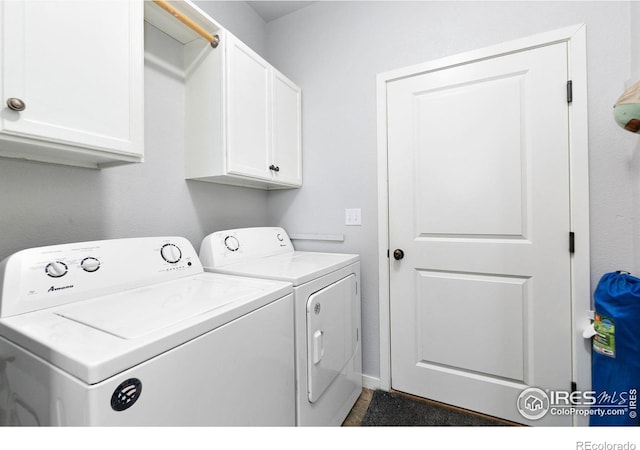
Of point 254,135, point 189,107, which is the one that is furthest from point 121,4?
point 254,135

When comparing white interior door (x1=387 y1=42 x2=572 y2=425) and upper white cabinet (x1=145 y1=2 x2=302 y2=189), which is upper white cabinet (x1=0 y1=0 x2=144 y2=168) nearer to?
upper white cabinet (x1=145 y1=2 x2=302 y2=189)

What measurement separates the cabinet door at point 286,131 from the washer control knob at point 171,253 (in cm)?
80

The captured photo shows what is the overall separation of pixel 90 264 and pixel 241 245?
778mm

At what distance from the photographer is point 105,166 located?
1253 mm

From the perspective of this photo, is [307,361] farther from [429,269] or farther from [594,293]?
[594,293]

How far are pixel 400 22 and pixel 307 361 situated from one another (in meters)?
2.15

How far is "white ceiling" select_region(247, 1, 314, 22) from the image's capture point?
2115mm

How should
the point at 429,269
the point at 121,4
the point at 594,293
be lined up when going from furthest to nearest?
the point at 429,269
the point at 594,293
the point at 121,4

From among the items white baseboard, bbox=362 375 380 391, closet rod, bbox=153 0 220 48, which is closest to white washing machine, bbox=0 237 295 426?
white baseboard, bbox=362 375 380 391

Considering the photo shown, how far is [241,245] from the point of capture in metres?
1.70

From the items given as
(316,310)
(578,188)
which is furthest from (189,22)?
(578,188)

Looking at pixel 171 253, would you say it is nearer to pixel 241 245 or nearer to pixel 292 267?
pixel 241 245

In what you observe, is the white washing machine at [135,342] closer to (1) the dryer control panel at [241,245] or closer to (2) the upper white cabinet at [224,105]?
(1) the dryer control panel at [241,245]

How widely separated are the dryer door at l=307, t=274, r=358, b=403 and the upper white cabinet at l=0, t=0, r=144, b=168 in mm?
1030
